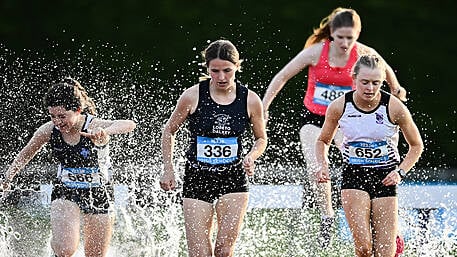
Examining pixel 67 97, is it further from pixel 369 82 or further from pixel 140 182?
pixel 140 182

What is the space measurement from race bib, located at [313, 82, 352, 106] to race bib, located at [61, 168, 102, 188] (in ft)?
7.51

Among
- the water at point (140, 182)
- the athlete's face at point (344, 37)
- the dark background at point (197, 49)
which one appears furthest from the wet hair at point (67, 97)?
the dark background at point (197, 49)

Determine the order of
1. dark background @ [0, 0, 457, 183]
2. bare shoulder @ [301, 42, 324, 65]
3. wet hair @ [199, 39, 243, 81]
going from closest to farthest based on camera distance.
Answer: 1. wet hair @ [199, 39, 243, 81]
2. bare shoulder @ [301, 42, 324, 65]
3. dark background @ [0, 0, 457, 183]

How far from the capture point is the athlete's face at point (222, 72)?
7645 millimetres

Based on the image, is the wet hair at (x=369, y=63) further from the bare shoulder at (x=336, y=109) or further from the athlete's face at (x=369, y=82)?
the bare shoulder at (x=336, y=109)

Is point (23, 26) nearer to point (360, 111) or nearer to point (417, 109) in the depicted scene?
point (417, 109)

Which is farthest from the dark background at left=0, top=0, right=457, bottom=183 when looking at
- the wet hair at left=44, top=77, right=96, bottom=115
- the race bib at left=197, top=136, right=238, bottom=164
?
the race bib at left=197, top=136, right=238, bottom=164

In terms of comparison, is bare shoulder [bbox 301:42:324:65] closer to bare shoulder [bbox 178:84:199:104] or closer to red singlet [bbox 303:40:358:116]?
red singlet [bbox 303:40:358:116]

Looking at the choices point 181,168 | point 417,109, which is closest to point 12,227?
point 181,168

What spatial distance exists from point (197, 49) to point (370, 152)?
5607 millimetres

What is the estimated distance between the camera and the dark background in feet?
43.3

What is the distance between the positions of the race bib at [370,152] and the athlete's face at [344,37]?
1.71 meters

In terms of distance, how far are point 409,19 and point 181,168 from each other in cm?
386

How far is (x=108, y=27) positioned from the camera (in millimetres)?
13648
